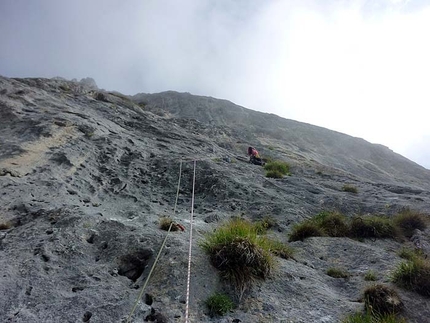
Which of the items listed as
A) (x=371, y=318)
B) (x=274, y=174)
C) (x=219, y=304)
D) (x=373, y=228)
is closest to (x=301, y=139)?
(x=274, y=174)

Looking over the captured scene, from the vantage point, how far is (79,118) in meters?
14.6

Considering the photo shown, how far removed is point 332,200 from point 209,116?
27289 mm

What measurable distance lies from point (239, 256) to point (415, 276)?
361cm

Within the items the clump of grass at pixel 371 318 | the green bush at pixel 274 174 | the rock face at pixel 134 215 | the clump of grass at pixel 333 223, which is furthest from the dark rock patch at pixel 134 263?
the green bush at pixel 274 174

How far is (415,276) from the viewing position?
664 cm

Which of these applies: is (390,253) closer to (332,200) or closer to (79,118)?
(332,200)

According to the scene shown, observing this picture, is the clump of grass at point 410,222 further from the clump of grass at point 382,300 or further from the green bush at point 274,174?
the green bush at point 274,174

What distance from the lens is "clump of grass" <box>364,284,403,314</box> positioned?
19.7 ft

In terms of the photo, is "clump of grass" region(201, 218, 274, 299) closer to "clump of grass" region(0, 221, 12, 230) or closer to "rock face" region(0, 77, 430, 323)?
"rock face" region(0, 77, 430, 323)

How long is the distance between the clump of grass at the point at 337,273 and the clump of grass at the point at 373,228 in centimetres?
235

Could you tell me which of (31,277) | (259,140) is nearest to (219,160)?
(31,277)

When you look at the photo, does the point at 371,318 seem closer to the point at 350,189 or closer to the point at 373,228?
the point at 373,228

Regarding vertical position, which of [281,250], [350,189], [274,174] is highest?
[274,174]

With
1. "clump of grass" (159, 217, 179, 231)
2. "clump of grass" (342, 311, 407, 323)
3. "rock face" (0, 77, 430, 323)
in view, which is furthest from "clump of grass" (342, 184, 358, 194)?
"clump of grass" (159, 217, 179, 231)
